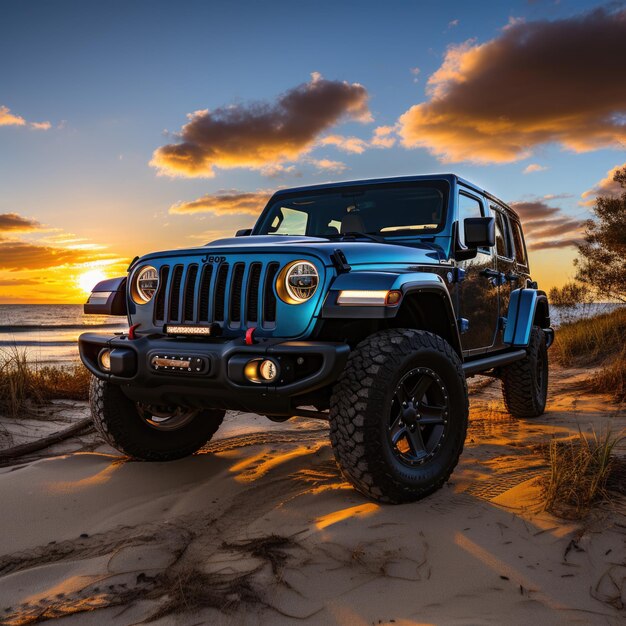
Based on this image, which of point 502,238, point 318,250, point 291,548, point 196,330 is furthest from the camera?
point 502,238

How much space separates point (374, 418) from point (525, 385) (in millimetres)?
3485

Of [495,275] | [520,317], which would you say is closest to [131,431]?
[495,275]

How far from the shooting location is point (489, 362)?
5.02m

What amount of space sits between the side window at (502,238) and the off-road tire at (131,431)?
3315 mm

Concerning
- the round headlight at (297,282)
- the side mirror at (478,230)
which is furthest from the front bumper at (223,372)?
the side mirror at (478,230)

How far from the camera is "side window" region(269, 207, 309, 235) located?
209 inches

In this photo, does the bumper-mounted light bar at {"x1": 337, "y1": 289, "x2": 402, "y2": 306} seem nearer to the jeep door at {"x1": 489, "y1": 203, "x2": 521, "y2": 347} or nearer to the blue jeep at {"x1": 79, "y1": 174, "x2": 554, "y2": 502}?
the blue jeep at {"x1": 79, "y1": 174, "x2": 554, "y2": 502}

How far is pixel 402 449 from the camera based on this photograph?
12.7 feet

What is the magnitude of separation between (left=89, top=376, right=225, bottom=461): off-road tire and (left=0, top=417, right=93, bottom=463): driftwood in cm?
99

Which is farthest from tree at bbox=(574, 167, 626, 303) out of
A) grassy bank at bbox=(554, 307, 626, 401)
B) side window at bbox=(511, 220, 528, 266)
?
side window at bbox=(511, 220, 528, 266)

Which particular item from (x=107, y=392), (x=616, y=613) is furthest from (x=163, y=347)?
(x=616, y=613)

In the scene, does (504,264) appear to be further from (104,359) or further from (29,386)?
(29,386)

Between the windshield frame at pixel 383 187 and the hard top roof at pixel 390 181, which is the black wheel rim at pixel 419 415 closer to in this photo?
the windshield frame at pixel 383 187

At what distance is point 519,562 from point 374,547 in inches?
Result: 24.6
